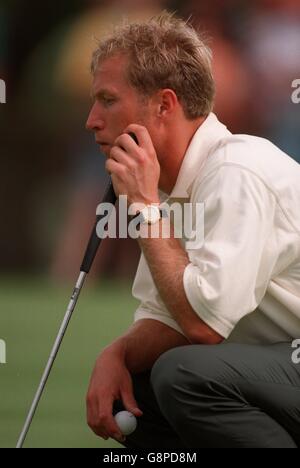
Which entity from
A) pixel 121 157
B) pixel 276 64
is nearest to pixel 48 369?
pixel 121 157

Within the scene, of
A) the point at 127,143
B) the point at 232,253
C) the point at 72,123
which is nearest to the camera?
the point at 232,253

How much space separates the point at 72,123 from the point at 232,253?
557cm

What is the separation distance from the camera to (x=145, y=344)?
3123 mm

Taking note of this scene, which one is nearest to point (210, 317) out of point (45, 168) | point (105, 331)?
point (105, 331)

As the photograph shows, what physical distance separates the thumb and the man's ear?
643 millimetres

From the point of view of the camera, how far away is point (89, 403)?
303cm

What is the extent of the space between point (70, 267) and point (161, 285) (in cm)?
500

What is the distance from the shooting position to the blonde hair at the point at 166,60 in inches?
122

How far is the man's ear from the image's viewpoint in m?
3.09

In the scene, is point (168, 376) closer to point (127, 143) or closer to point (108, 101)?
point (127, 143)

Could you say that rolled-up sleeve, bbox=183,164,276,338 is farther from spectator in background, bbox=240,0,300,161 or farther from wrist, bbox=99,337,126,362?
spectator in background, bbox=240,0,300,161

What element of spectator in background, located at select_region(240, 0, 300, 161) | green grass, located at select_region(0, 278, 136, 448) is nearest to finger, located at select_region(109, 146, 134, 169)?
green grass, located at select_region(0, 278, 136, 448)
